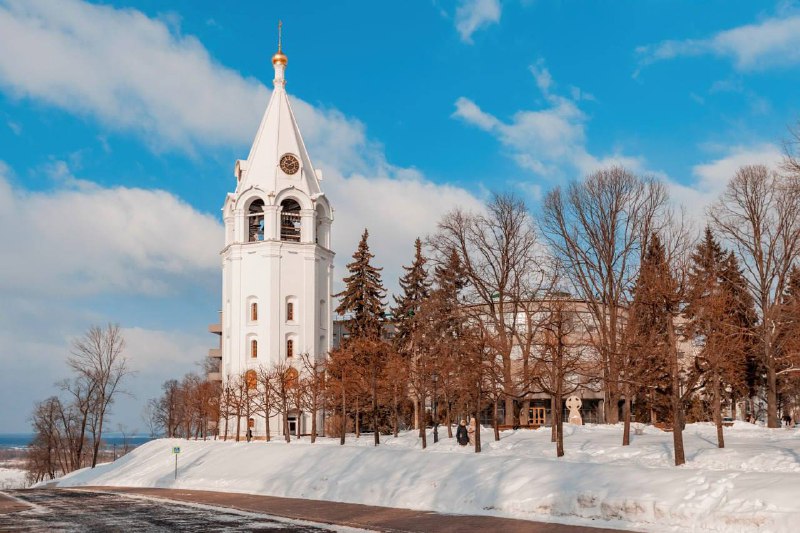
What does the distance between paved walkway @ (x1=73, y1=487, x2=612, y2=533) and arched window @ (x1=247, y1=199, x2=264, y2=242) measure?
38.4 metres

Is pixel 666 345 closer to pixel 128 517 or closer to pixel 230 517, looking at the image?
pixel 230 517

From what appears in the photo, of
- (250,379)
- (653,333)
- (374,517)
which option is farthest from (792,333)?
(250,379)

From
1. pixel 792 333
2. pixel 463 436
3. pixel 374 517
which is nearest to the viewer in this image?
pixel 374 517

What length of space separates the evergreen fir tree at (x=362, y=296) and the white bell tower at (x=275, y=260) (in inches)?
222

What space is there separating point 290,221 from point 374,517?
47.2 metres

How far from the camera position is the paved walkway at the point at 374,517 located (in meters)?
18.9

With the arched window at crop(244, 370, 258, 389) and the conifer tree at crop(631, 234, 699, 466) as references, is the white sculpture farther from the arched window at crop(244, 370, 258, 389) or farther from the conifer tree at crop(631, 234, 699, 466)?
the arched window at crop(244, 370, 258, 389)

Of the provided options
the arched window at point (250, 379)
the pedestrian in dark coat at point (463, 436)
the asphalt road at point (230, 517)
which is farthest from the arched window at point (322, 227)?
the asphalt road at point (230, 517)

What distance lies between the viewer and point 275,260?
211ft

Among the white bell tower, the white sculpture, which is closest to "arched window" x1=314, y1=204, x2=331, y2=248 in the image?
the white bell tower

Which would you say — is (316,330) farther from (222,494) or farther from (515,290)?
(222,494)

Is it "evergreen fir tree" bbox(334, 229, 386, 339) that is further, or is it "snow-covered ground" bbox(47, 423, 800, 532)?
"evergreen fir tree" bbox(334, 229, 386, 339)

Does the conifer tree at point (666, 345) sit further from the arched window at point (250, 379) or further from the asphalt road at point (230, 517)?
the arched window at point (250, 379)

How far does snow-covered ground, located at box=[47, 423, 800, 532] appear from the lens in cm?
1764
